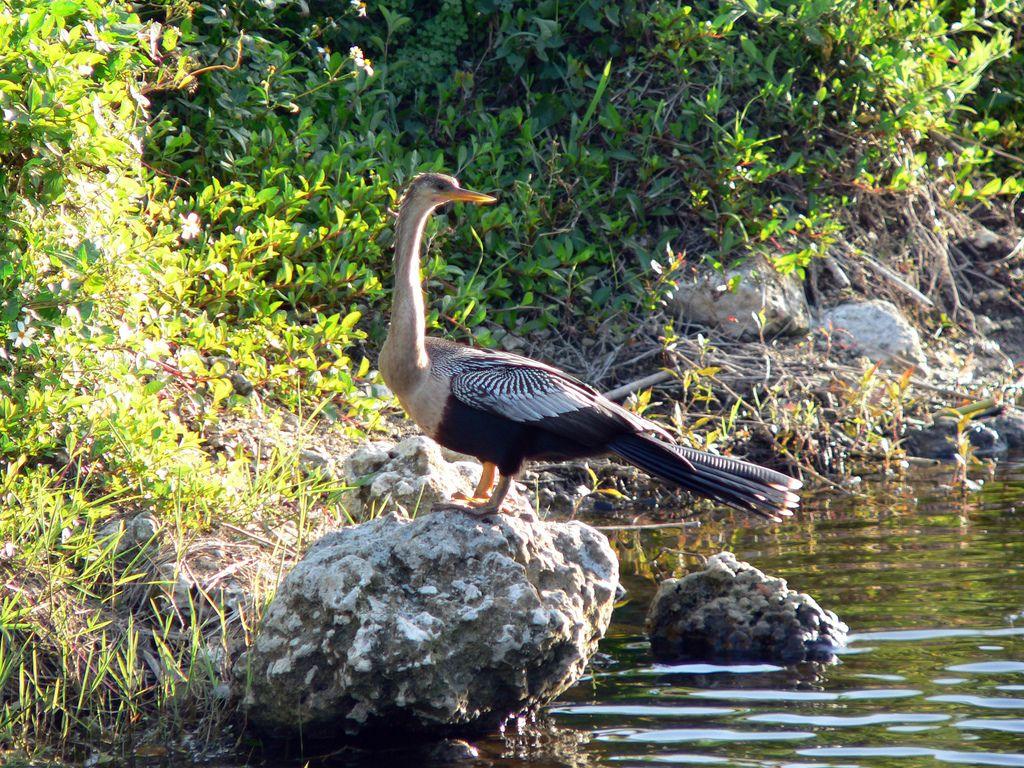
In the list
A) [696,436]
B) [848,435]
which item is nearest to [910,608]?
[696,436]

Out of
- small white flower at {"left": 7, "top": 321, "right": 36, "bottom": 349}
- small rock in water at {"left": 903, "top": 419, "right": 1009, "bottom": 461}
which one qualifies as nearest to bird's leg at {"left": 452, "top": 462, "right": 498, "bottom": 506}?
small white flower at {"left": 7, "top": 321, "right": 36, "bottom": 349}

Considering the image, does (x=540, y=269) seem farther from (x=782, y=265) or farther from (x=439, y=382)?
(x=439, y=382)

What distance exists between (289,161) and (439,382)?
353 cm

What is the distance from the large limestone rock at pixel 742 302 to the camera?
8.09 metres

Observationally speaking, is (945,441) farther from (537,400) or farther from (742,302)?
(537,400)

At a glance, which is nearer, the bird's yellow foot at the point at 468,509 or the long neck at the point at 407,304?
the bird's yellow foot at the point at 468,509

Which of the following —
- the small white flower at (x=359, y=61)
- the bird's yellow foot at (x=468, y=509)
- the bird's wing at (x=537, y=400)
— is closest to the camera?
the bird's yellow foot at (x=468, y=509)

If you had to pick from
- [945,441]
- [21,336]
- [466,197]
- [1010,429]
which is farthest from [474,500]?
[1010,429]

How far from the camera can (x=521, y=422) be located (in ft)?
14.1

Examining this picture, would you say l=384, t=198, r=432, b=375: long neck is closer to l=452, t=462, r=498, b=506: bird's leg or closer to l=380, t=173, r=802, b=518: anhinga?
l=380, t=173, r=802, b=518: anhinga

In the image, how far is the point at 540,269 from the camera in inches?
A: 306

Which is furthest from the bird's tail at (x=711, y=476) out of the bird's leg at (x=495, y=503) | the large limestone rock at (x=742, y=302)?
the large limestone rock at (x=742, y=302)

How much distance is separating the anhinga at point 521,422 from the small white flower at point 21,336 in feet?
4.26

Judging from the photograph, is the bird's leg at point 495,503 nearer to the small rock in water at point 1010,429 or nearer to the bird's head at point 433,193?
the bird's head at point 433,193
